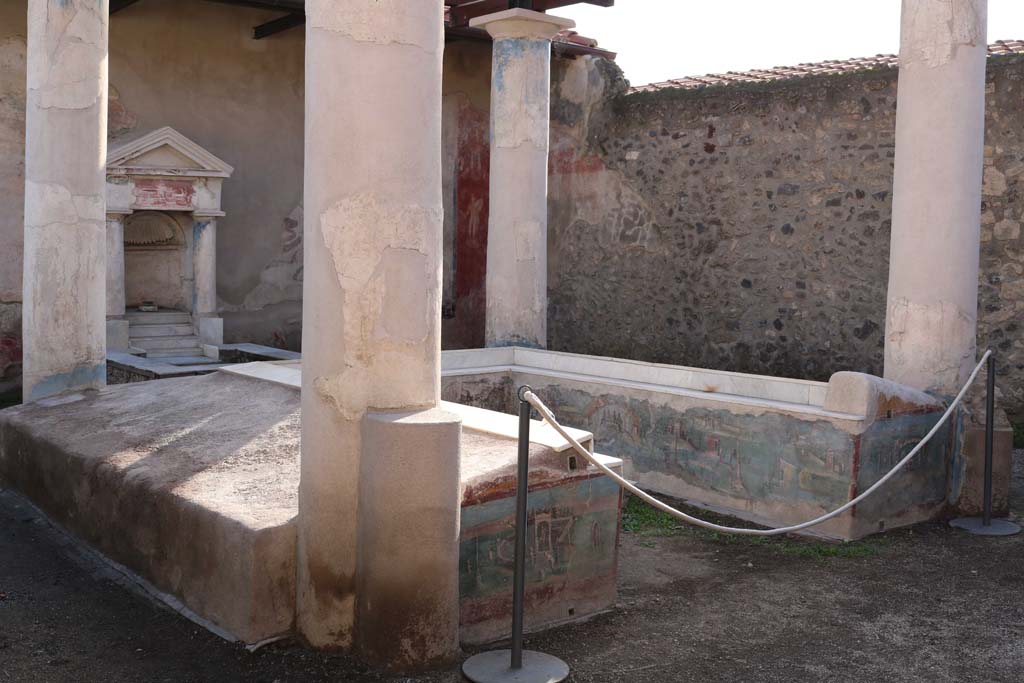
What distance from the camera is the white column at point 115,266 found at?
915cm

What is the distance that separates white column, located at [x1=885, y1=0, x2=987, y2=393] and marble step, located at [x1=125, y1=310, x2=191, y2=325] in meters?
6.83

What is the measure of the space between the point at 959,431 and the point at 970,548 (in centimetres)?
81

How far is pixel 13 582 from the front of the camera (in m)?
3.96

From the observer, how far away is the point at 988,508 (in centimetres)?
519

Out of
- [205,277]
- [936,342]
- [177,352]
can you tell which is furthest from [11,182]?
[936,342]

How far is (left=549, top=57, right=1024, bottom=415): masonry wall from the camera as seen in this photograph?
8.07 meters

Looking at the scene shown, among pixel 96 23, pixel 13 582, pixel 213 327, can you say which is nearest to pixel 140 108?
pixel 213 327

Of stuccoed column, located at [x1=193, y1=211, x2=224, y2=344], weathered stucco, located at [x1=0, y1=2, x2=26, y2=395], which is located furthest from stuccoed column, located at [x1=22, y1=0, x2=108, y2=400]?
stuccoed column, located at [x1=193, y1=211, x2=224, y2=344]

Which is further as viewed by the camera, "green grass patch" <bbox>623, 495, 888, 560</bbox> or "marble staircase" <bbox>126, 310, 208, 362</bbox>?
"marble staircase" <bbox>126, 310, 208, 362</bbox>

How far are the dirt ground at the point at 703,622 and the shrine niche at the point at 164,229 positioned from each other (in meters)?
4.79

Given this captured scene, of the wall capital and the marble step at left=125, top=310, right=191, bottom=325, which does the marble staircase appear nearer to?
the marble step at left=125, top=310, right=191, bottom=325

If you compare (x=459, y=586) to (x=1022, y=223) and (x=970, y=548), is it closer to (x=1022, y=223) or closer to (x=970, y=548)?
(x=970, y=548)

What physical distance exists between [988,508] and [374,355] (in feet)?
11.5

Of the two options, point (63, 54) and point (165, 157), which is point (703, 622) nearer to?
point (63, 54)
